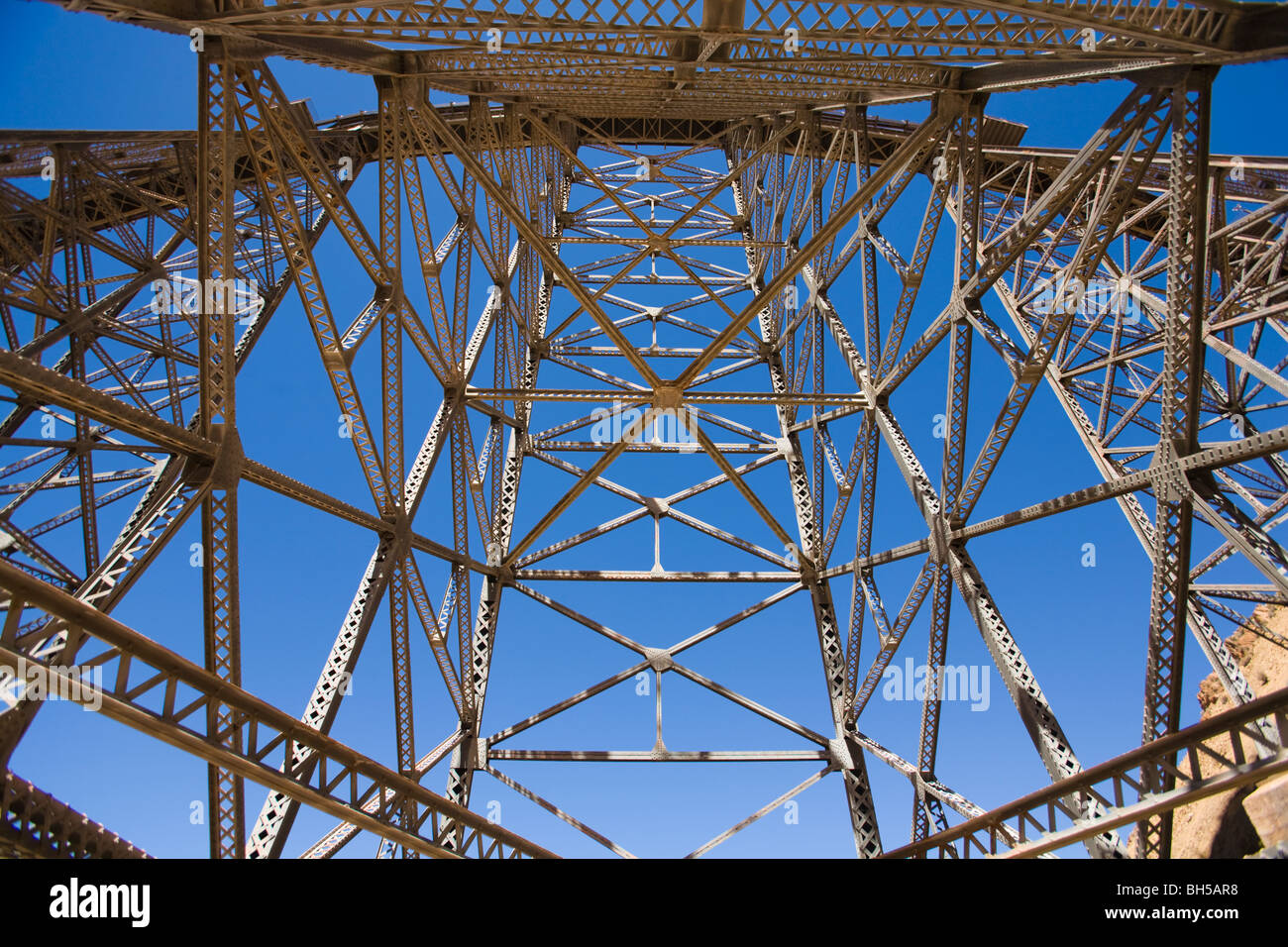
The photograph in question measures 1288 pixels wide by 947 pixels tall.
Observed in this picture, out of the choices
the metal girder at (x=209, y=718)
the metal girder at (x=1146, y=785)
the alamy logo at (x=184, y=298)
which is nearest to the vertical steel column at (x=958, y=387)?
the metal girder at (x=1146, y=785)

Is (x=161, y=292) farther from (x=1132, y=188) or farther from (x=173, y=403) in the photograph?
(x=1132, y=188)

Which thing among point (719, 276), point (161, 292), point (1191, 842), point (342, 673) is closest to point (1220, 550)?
point (1191, 842)

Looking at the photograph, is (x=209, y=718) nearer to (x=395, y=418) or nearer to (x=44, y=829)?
(x=44, y=829)

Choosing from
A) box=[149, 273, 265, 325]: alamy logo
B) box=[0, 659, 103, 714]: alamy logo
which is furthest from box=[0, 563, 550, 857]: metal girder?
box=[149, 273, 265, 325]: alamy logo

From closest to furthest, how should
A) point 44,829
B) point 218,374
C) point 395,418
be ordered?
point 44,829 → point 218,374 → point 395,418

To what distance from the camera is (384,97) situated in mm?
10141

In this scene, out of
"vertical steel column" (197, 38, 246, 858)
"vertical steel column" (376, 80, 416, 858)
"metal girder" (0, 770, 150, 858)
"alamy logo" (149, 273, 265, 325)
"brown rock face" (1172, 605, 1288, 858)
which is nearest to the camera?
"metal girder" (0, 770, 150, 858)
